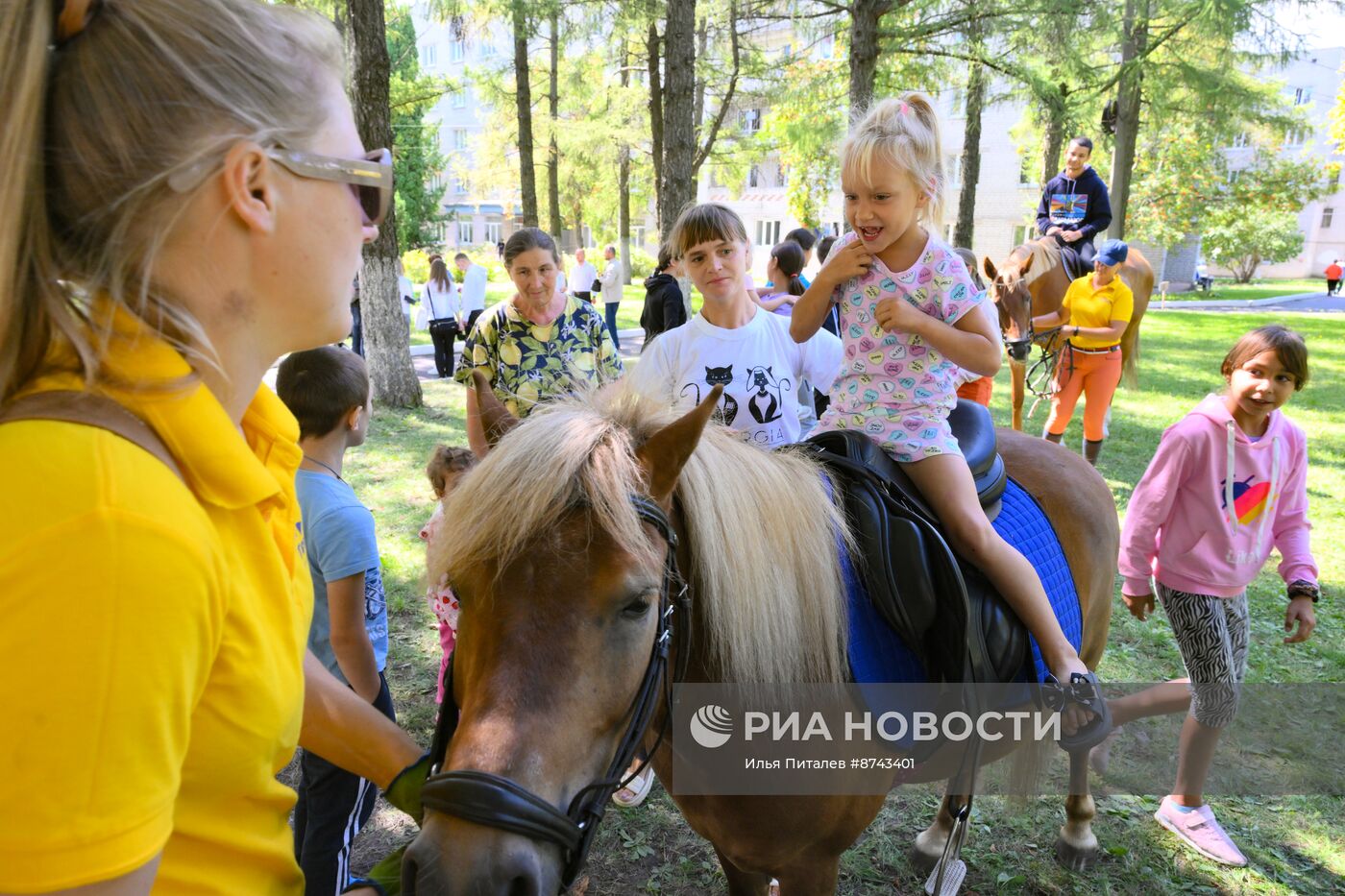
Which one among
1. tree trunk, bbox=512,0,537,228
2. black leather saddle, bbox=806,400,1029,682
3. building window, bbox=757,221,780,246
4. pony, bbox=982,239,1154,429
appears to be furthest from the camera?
building window, bbox=757,221,780,246

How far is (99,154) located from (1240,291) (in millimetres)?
44781

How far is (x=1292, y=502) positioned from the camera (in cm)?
309

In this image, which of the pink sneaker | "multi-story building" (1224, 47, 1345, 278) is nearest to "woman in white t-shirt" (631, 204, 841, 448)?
the pink sneaker

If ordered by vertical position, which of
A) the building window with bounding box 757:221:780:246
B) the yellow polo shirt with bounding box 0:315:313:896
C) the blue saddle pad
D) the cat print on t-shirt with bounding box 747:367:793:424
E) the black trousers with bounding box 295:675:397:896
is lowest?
the black trousers with bounding box 295:675:397:896

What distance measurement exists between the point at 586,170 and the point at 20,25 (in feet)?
74.6

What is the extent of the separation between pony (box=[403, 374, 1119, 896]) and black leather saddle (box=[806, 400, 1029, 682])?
0.34 ft

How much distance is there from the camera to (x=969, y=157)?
15859 mm

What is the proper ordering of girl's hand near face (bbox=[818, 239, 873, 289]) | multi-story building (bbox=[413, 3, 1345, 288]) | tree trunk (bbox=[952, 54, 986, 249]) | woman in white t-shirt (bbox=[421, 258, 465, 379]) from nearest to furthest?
1. girl's hand near face (bbox=[818, 239, 873, 289])
2. woman in white t-shirt (bbox=[421, 258, 465, 379])
3. tree trunk (bbox=[952, 54, 986, 249])
4. multi-story building (bbox=[413, 3, 1345, 288])

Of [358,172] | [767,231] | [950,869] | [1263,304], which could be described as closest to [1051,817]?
[950,869]

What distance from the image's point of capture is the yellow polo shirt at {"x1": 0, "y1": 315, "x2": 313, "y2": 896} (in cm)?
67

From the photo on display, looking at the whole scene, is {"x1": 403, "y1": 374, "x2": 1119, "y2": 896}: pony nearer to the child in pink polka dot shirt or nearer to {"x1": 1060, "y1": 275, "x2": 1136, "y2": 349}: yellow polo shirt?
the child in pink polka dot shirt

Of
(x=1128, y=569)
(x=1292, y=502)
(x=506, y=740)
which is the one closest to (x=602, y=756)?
(x=506, y=740)

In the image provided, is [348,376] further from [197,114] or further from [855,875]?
[855,875]

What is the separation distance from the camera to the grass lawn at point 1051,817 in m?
3.03
